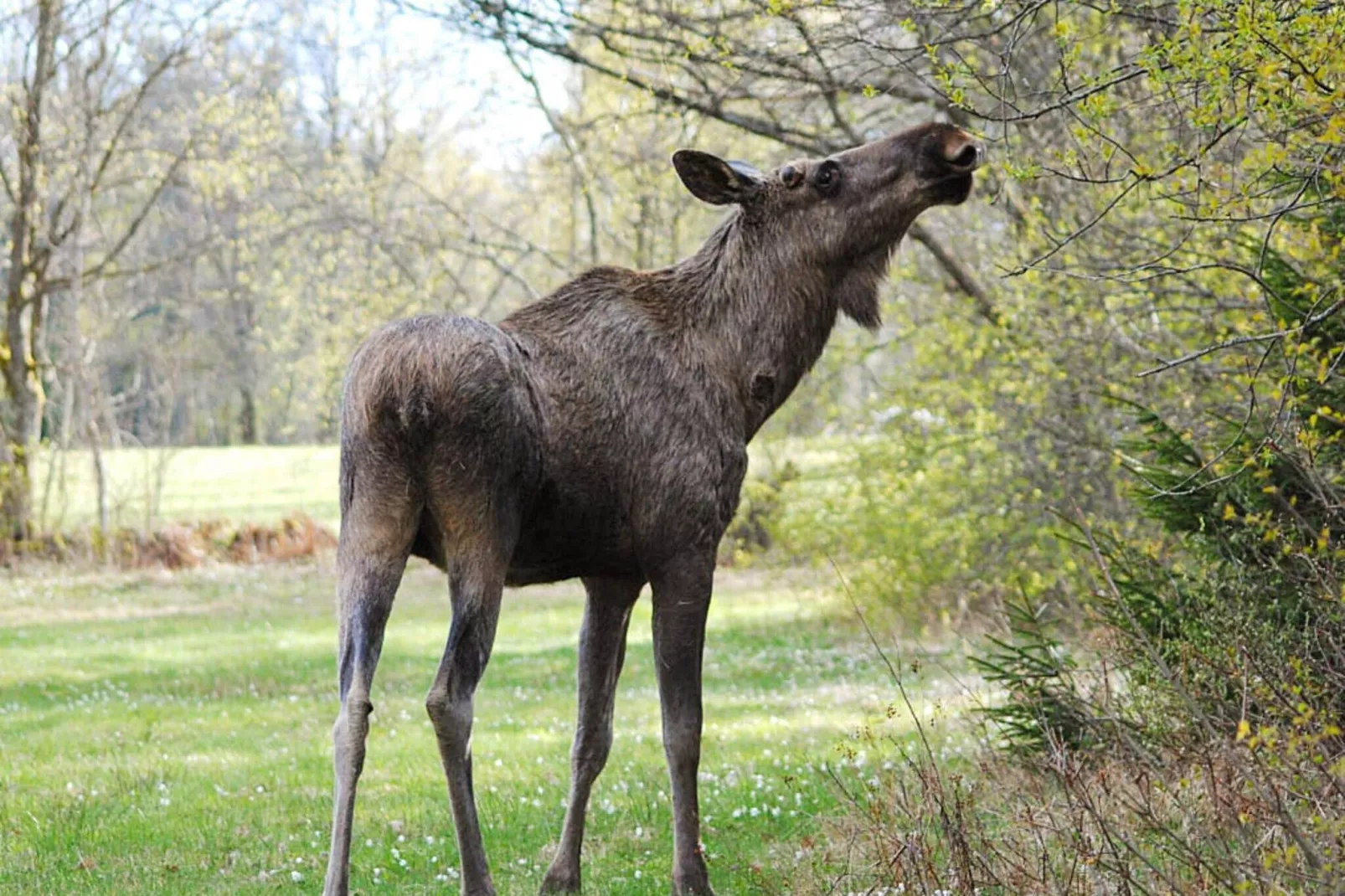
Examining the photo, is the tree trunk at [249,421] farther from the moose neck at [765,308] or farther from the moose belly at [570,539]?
the moose belly at [570,539]

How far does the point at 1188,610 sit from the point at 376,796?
15.0ft

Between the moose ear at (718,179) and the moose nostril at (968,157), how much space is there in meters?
0.81

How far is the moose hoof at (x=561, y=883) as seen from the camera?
587cm

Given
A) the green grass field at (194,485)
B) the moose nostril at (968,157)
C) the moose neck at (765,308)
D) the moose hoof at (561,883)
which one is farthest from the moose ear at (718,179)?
the green grass field at (194,485)

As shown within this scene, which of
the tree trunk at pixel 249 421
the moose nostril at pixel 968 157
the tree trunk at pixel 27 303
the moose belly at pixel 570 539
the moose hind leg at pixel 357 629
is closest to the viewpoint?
the moose hind leg at pixel 357 629

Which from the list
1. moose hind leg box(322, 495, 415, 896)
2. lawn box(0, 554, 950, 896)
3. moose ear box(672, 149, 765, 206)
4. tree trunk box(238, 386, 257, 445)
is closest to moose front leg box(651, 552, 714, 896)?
lawn box(0, 554, 950, 896)

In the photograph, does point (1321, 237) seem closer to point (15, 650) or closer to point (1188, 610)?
point (1188, 610)

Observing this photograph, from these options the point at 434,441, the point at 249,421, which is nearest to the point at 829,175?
the point at 434,441

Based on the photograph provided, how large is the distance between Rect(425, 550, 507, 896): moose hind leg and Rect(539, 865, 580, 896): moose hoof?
0.87m

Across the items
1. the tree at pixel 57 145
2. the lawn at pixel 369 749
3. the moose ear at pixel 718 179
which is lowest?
the lawn at pixel 369 749

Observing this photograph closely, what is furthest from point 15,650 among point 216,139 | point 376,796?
point 216,139

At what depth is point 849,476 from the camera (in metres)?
17.6

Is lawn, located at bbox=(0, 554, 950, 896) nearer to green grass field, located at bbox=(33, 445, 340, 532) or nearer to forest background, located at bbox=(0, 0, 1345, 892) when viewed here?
forest background, located at bbox=(0, 0, 1345, 892)

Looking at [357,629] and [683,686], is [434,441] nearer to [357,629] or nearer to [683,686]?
[357,629]
